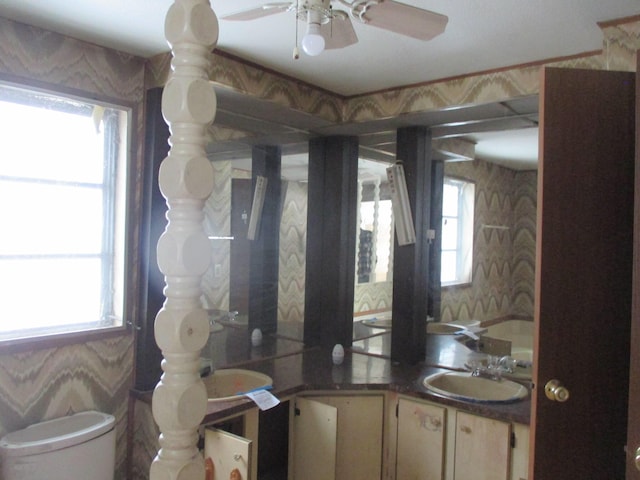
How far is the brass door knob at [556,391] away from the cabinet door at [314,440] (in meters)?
1.07

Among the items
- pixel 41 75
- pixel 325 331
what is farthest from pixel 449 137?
pixel 41 75

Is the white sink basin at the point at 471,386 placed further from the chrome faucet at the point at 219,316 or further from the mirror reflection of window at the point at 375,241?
the chrome faucet at the point at 219,316

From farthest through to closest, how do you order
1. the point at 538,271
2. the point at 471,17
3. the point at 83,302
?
the point at 83,302
the point at 471,17
the point at 538,271

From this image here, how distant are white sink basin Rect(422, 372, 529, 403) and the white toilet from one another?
1.51m

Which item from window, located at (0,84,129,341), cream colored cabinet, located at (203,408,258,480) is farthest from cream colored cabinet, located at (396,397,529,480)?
window, located at (0,84,129,341)

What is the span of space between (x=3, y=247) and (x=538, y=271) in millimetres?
2089

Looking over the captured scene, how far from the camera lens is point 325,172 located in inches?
135

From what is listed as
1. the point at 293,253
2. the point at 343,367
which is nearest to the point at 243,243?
the point at 293,253

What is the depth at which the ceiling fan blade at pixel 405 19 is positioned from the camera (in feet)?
4.90

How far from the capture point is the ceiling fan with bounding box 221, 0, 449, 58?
4.85 ft

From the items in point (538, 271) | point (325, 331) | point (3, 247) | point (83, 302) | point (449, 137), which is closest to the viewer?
point (538, 271)

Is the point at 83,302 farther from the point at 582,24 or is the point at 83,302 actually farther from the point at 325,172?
the point at 582,24

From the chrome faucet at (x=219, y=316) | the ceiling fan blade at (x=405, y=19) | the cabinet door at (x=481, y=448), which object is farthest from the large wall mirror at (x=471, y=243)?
the ceiling fan blade at (x=405, y=19)

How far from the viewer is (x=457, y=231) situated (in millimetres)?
3021
